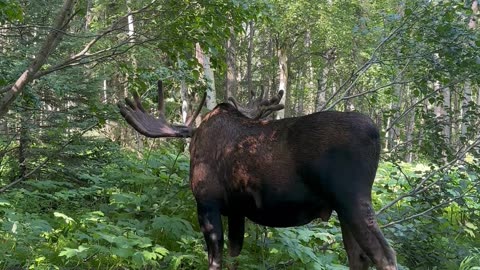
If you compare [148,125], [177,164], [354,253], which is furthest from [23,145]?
[354,253]

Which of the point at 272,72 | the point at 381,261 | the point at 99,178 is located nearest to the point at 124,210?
the point at 99,178

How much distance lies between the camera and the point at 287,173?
10.9 ft

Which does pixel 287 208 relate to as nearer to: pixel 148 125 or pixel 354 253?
pixel 354 253

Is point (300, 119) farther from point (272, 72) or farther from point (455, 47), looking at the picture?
point (272, 72)

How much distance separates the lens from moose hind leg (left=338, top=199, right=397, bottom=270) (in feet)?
10.1

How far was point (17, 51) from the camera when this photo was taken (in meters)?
8.98

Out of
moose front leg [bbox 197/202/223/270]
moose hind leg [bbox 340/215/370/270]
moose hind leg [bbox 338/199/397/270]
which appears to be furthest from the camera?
moose front leg [bbox 197/202/223/270]

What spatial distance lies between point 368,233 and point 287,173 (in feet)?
2.01

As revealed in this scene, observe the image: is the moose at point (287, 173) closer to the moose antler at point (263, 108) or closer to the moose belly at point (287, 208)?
the moose belly at point (287, 208)

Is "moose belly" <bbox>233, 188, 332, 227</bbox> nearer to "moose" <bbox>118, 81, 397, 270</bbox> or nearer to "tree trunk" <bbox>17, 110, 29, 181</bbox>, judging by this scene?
"moose" <bbox>118, 81, 397, 270</bbox>

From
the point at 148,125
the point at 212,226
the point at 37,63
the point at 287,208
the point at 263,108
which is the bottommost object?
the point at 212,226

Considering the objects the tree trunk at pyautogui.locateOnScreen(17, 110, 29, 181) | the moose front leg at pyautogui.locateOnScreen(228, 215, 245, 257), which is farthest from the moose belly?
the tree trunk at pyautogui.locateOnScreen(17, 110, 29, 181)

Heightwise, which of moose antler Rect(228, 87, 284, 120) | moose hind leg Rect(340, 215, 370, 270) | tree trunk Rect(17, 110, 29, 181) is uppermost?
moose antler Rect(228, 87, 284, 120)

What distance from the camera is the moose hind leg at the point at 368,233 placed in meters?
3.07
